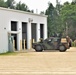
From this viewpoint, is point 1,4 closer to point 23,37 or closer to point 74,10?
point 74,10

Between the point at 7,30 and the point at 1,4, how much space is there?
52.6 m

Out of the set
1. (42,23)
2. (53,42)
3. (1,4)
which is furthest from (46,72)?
(1,4)

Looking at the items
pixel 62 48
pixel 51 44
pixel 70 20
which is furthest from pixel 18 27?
pixel 70 20

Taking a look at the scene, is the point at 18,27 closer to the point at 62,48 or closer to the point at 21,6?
the point at 62,48

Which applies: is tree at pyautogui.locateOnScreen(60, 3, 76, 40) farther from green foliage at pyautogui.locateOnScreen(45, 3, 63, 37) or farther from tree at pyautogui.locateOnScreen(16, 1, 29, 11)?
tree at pyautogui.locateOnScreen(16, 1, 29, 11)

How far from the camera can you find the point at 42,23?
178ft

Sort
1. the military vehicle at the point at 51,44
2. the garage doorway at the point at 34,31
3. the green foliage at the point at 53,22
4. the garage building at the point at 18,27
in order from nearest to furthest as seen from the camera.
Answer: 1. the military vehicle at the point at 51,44
2. the garage building at the point at 18,27
3. the garage doorway at the point at 34,31
4. the green foliage at the point at 53,22

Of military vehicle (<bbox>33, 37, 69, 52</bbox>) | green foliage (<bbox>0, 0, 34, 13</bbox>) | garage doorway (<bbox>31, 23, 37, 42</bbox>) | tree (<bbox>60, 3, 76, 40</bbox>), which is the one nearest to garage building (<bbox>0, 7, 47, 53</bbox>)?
garage doorway (<bbox>31, 23, 37, 42</bbox>)

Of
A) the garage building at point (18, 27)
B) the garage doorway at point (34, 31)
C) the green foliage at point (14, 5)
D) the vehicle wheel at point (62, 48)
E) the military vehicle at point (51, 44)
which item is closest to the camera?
the vehicle wheel at point (62, 48)

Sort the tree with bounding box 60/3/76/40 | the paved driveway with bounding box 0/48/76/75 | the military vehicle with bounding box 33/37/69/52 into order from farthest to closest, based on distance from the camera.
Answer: the tree with bounding box 60/3/76/40 → the military vehicle with bounding box 33/37/69/52 → the paved driveway with bounding box 0/48/76/75

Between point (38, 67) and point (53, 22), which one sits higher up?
point (53, 22)

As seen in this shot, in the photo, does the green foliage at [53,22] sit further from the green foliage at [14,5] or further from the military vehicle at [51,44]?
the military vehicle at [51,44]

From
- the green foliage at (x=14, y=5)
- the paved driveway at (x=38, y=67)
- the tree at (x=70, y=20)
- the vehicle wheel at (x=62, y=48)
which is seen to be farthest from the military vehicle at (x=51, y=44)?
the green foliage at (x=14, y=5)

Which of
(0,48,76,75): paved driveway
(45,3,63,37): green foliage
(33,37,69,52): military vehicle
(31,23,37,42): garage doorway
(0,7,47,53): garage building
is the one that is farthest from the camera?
(45,3,63,37): green foliage
